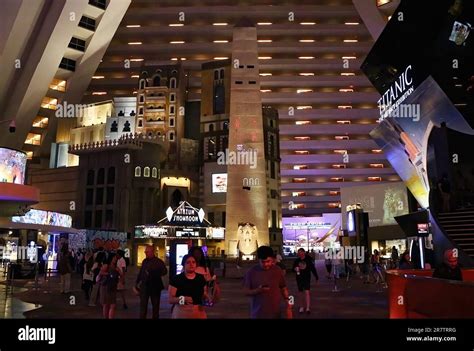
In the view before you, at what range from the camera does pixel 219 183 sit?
52.1m

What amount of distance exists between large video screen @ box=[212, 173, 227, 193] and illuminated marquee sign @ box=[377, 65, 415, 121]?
28.0m

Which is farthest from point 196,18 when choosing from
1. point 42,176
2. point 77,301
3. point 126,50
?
point 77,301

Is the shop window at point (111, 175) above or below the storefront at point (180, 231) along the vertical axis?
above

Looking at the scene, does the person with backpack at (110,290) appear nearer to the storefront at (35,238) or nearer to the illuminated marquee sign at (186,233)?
the storefront at (35,238)

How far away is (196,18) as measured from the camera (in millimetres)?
71375

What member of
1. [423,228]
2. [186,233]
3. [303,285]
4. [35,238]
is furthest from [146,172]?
[303,285]

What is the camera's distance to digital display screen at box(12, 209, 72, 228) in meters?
28.5

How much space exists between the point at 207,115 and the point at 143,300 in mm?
49183

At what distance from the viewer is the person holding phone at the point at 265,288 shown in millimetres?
5316

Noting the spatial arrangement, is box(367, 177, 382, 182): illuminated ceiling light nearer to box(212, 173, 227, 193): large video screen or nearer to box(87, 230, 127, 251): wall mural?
box(212, 173, 227, 193): large video screen

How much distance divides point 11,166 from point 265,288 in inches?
904

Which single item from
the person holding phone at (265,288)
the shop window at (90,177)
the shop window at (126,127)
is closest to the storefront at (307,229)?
the shop window at (126,127)

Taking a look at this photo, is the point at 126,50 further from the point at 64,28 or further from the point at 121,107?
the point at 64,28

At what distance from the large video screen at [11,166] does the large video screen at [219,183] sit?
92.2ft
